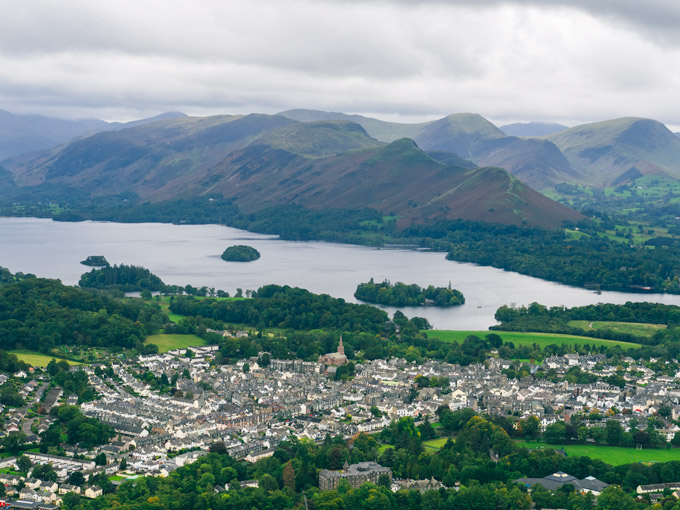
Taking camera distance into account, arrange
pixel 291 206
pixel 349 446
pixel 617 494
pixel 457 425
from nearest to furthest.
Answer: pixel 617 494
pixel 349 446
pixel 457 425
pixel 291 206

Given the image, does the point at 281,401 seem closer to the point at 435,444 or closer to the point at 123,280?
the point at 435,444

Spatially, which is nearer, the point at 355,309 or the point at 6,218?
the point at 355,309

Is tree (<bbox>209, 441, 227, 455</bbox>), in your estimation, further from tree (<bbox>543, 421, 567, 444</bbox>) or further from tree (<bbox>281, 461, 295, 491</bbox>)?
tree (<bbox>543, 421, 567, 444</bbox>)

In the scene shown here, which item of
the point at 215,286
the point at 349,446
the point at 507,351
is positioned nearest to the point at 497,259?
the point at 215,286

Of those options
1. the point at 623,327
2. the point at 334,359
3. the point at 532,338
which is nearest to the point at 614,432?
the point at 334,359

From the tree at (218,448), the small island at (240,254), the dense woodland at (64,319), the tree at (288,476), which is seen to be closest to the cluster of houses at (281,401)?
the tree at (218,448)

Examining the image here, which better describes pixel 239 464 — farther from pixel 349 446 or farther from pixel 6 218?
pixel 6 218
